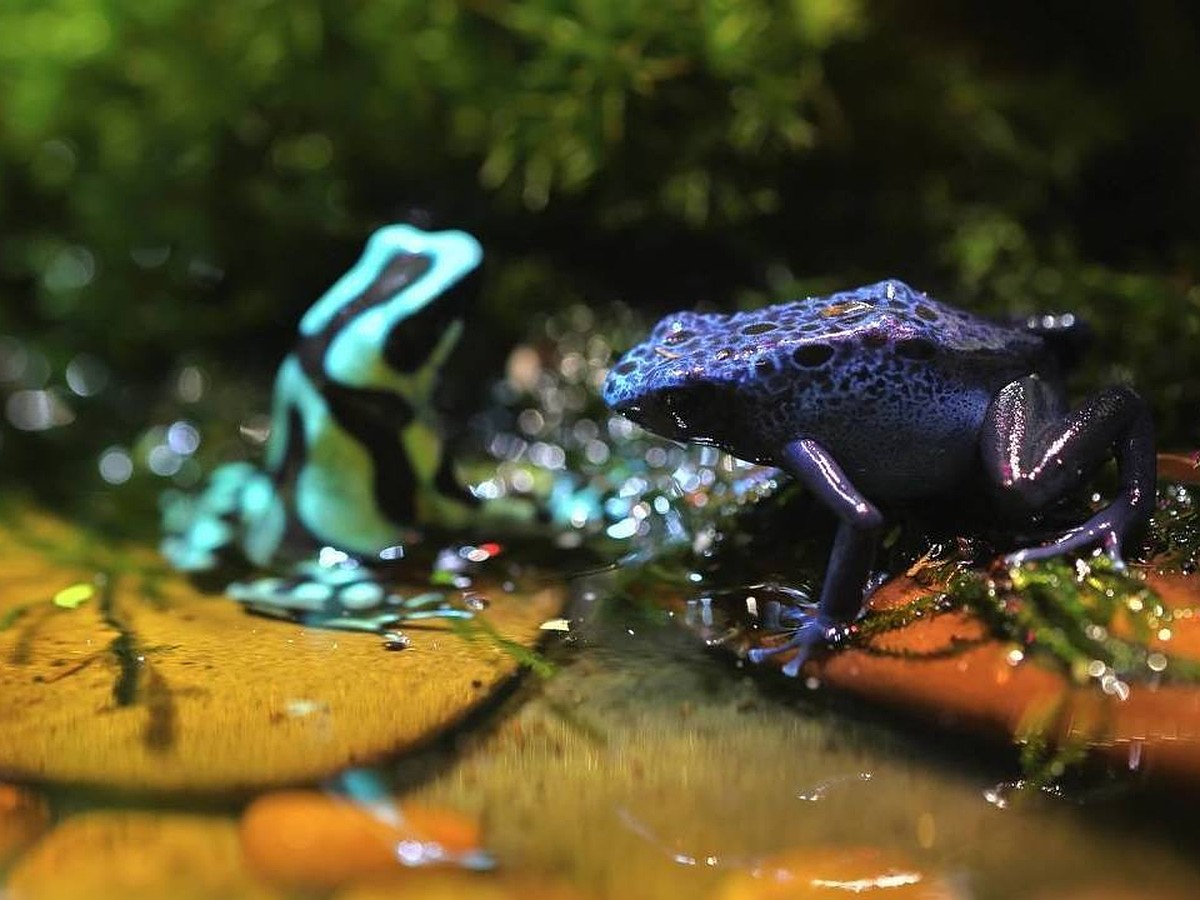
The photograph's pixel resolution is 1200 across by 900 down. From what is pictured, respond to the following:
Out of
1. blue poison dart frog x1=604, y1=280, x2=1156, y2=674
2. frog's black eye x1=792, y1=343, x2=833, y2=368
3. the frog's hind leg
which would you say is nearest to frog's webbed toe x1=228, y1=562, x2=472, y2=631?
blue poison dart frog x1=604, y1=280, x2=1156, y2=674

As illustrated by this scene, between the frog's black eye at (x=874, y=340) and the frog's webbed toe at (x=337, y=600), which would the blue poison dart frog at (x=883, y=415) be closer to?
the frog's black eye at (x=874, y=340)


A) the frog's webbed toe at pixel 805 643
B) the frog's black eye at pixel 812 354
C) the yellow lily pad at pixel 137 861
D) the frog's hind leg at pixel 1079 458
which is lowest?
the yellow lily pad at pixel 137 861

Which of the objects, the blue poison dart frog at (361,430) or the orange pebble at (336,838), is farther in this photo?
the blue poison dart frog at (361,430)

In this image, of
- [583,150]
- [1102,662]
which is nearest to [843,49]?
[583,150]

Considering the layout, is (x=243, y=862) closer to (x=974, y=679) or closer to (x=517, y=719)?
(x=517, y=719)

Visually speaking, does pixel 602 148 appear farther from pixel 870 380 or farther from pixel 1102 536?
pixel 1102 536

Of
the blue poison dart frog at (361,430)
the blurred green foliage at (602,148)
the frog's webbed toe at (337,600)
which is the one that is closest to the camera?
the frog's webbed toe at (337,600)

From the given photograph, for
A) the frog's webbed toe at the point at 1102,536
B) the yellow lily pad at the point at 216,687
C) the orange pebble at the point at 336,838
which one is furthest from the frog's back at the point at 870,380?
the orange pebble at the point at 336,838
